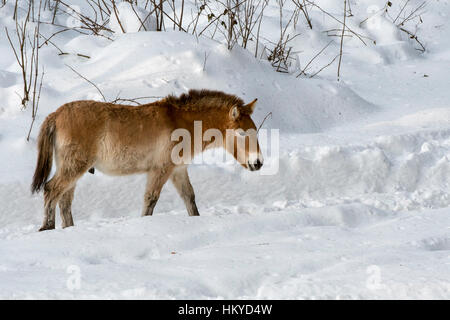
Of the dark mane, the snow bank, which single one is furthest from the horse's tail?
the snow bank

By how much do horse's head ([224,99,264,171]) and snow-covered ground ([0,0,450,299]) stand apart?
0.48 metres

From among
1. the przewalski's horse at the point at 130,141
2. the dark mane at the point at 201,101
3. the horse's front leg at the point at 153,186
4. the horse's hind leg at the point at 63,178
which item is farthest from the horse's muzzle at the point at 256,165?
the horse's hind leg at the point at 63,178

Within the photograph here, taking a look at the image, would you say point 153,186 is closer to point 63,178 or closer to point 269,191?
point 63,178

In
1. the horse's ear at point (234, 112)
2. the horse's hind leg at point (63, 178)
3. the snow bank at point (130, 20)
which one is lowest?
the horse's hind leg at point (63, 178)

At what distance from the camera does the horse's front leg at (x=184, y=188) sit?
601 cm

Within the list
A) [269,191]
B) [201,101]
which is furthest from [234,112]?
[269,191]

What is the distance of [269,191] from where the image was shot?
6.79 meters

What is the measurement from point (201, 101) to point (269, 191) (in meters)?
1.37

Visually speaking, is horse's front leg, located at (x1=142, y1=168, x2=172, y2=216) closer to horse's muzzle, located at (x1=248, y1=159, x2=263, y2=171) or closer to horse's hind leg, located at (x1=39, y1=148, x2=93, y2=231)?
horse's hind leg, located at (x1=39, y1=148, x2=93, y2=231)

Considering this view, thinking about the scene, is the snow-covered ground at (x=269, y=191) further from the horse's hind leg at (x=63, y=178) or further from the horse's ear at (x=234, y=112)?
the horse's ear at (x=234, y=112)

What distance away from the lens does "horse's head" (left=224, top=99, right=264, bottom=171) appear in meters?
5.88
